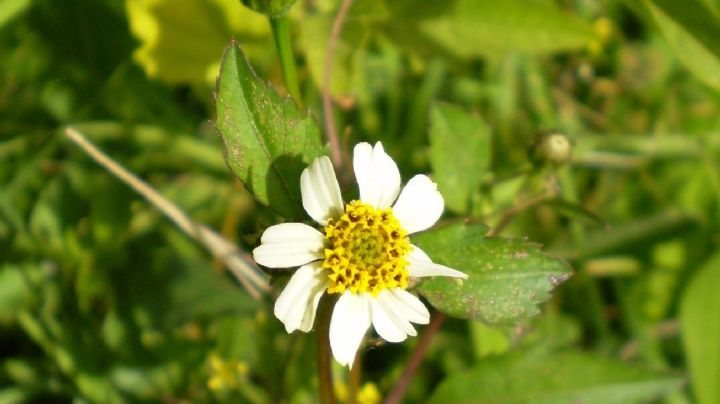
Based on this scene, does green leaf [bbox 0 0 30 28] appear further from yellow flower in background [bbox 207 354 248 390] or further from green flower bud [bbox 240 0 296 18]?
yellow flower in background [bbox 207 354 248 390]

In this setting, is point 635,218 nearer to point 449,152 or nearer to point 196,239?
point 449,152

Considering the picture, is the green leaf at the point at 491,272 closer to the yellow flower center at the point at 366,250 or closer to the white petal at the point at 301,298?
the yellow flower center at the point at 366,250

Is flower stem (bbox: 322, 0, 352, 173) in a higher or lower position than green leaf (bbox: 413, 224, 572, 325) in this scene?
higher

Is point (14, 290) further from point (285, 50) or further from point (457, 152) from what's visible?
point (457, 152)

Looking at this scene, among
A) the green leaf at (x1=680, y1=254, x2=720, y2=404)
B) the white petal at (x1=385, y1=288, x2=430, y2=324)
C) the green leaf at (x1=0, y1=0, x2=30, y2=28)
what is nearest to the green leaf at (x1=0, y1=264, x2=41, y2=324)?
the green leaf at (x1=0, y1=0, x2=30, y2=28)

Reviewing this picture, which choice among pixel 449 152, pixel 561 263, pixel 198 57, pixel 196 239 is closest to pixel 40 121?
pixel 198 57

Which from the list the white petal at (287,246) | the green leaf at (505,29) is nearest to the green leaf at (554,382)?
the white petal at (287,246)

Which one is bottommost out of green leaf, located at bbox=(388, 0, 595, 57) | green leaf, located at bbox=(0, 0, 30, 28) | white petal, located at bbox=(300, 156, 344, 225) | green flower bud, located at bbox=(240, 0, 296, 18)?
white petal, located at bbox=(300, 156, 344, 225)
